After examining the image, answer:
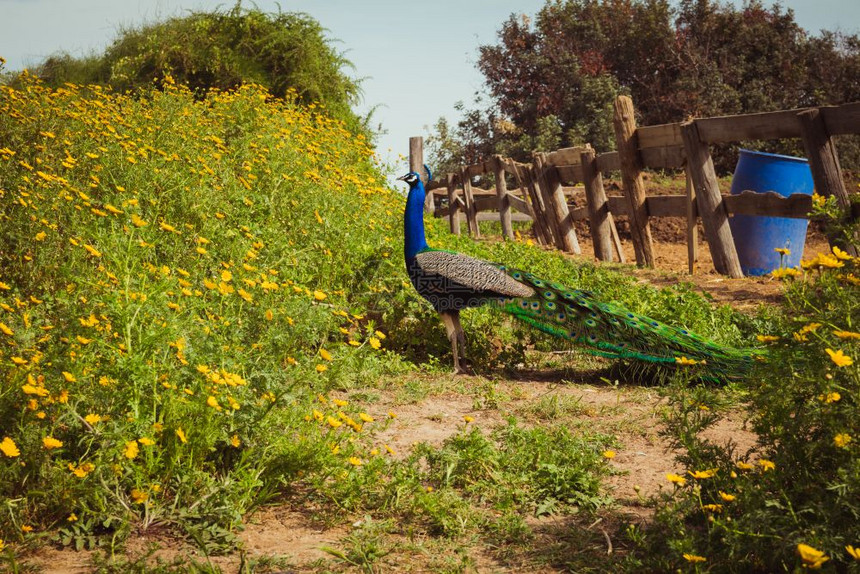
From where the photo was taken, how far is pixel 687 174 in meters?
9.80

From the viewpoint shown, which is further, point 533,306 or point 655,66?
point 655,66

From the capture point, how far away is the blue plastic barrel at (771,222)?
435 inches

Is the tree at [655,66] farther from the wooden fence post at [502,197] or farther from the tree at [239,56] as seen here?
the tree at [239,56]

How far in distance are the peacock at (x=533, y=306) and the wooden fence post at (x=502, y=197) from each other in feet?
31.6

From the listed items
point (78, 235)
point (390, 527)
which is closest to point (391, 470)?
point (390, 527)

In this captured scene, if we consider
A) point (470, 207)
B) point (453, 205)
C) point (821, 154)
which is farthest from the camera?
point (453, 205)

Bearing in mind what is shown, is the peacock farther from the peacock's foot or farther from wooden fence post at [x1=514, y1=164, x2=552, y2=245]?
wooden fence post at [x1=514, y1=164, x2=552, y2=245]

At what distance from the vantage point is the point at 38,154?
618 centimetres

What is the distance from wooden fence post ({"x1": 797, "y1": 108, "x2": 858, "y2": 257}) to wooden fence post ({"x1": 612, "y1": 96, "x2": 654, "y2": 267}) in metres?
2.73

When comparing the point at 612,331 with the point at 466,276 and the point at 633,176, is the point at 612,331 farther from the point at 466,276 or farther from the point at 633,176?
the point at 633,176

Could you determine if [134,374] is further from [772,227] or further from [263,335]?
[772,227]

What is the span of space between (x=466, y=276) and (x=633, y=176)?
215 inches

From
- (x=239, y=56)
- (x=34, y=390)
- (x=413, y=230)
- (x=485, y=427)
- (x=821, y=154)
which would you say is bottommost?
(x=485, y=427)

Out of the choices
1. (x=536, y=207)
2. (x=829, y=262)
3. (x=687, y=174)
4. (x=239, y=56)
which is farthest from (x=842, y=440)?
(x=239, y=56)
